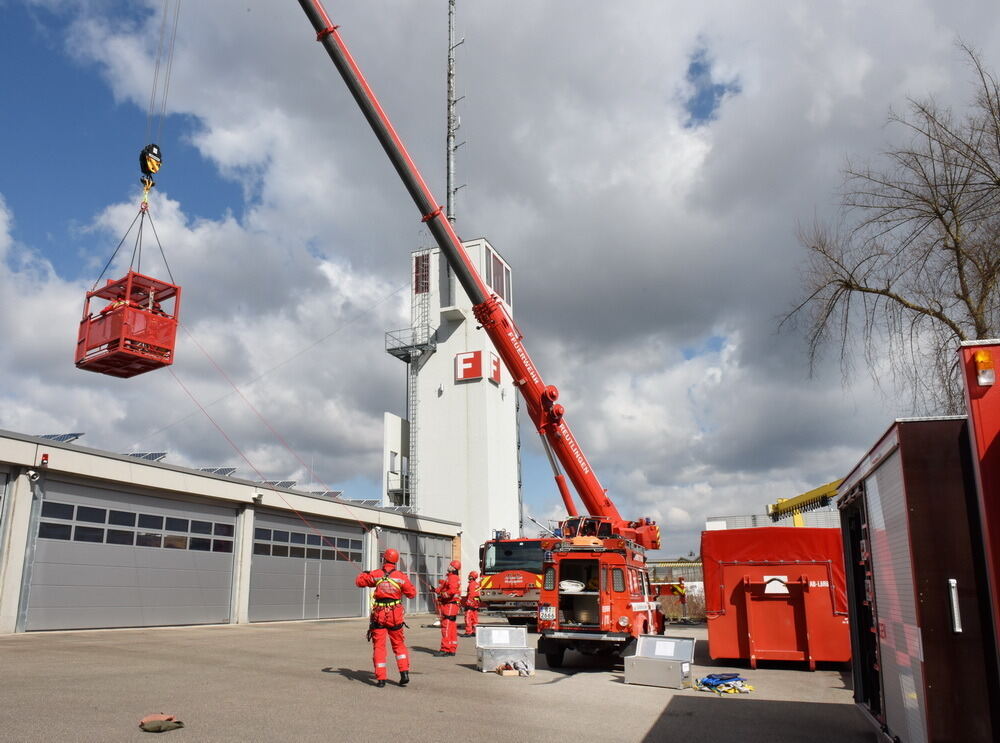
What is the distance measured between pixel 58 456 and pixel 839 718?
52.9ft

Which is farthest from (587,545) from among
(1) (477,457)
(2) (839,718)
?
(1) (477,457)

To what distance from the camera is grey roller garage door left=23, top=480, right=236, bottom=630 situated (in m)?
16.6

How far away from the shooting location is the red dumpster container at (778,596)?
12797 millimetres

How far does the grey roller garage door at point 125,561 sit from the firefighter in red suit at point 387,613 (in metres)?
10.1

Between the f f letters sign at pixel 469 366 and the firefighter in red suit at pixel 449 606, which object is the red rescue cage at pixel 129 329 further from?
the f f letters sign at pixel 469 366

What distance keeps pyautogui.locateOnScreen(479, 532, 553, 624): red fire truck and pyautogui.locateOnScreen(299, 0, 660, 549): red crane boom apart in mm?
2301

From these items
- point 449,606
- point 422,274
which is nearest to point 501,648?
point 449,606

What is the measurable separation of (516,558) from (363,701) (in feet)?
45.8

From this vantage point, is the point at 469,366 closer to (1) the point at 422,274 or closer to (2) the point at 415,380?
(2) the point at 415,380

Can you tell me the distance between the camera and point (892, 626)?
5523 mm

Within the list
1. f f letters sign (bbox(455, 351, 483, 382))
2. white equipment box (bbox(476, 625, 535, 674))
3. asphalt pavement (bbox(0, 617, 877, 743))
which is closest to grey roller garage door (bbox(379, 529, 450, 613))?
f f letters sign (bbox(455, 351, 483, 382))

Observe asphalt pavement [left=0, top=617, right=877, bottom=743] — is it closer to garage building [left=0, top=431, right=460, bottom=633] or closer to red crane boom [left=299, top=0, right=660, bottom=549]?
garage building [left=0, top=431, right=460, bottom=633]

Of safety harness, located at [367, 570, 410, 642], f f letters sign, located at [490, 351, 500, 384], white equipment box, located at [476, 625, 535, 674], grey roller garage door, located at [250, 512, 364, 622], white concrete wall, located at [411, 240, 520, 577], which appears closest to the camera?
safety harness, located at [367, 570, 410, 642]

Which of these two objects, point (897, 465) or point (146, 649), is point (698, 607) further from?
point (897, 465)
